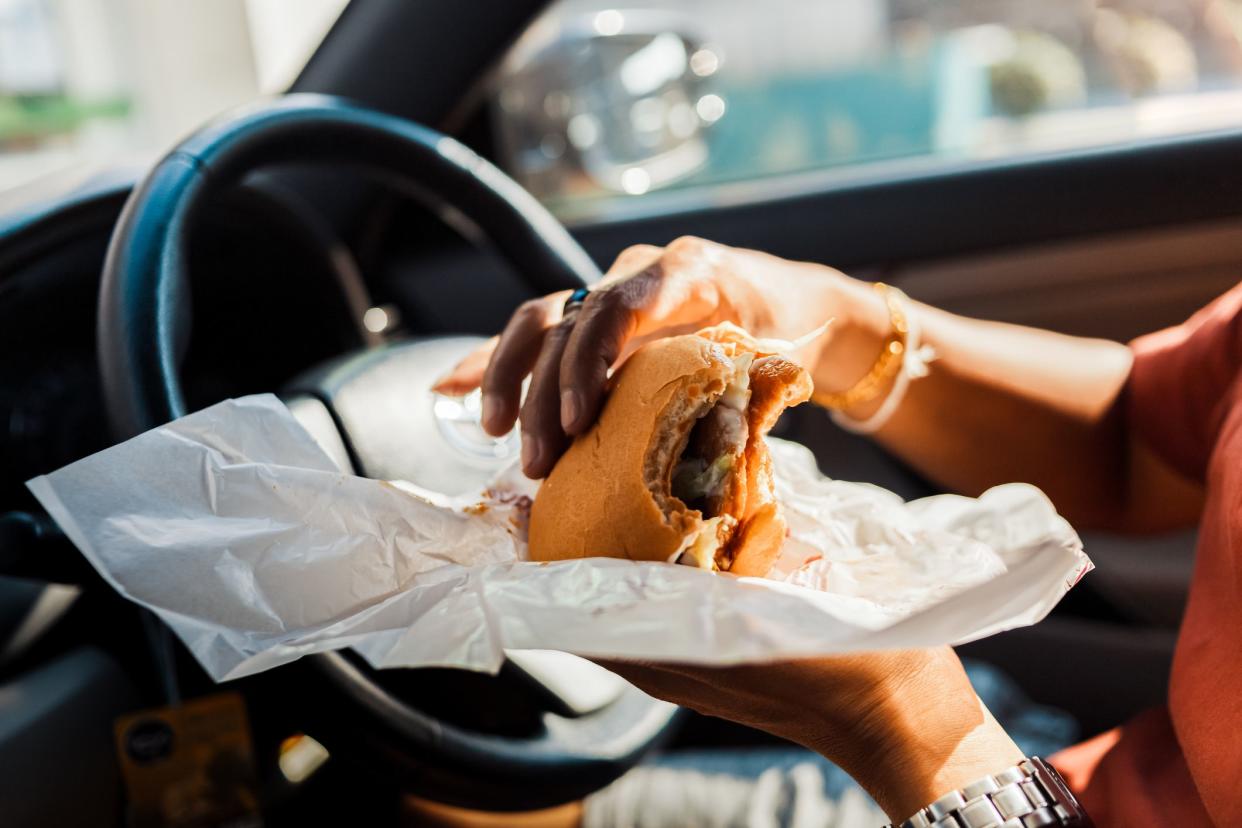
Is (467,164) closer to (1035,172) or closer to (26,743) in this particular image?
(26,743)

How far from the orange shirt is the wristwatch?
143mm

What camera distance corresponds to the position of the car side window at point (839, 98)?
1.89 metres

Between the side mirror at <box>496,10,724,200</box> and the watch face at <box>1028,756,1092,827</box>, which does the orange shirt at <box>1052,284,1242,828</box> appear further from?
the side mirror at <box>496,10,724,200</box>

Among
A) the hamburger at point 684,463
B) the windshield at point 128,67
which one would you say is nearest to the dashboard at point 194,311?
the windshield at point 128,67

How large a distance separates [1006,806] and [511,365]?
1.52ft

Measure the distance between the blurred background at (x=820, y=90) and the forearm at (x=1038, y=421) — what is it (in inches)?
25.9

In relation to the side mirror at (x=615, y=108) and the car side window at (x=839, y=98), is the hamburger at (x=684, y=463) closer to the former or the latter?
the car side window at (x=839, y=98)

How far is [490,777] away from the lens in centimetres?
86

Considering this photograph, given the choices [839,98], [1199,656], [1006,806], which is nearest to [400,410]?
[1006,806]

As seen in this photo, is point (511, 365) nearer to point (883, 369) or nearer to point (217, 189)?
point (217, 189)

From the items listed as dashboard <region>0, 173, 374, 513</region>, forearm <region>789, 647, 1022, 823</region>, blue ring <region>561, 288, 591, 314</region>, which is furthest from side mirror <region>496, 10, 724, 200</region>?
forearm <region>789, 647, 1022, 823</region>

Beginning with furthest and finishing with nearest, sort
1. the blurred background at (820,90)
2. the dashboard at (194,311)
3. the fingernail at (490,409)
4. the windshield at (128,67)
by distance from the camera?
the windshield at (128,67) → the blurred background at (820,90) → the dashboard at (194,311) → the fingernail at (490,409)

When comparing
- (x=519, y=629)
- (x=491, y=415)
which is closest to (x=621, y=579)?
(x=519, y=629)

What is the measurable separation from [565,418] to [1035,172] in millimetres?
1245
